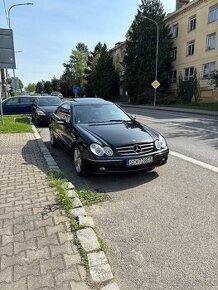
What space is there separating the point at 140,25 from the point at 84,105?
3128cm

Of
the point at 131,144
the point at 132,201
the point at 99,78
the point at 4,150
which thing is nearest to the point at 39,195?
the point at 132,201

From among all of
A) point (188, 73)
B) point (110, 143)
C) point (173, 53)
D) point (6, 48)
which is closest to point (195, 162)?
point (110, 143)

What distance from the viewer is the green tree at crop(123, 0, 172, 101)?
33906 mm

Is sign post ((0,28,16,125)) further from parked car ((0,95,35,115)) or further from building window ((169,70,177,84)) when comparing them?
building window ((169,70,177,84))

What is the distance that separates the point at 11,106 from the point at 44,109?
5.08 metres

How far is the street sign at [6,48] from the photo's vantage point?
36.7 ft

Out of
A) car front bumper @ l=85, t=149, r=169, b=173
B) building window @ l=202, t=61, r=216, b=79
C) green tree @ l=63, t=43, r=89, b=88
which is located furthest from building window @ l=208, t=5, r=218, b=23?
green tree @ l=63, t=43, r=89, b=88

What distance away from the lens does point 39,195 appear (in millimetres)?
4355

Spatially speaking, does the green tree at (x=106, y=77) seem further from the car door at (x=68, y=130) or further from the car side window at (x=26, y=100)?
the car door at (x=68, y=130)

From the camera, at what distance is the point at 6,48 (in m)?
11.4

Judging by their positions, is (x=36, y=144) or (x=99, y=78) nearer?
(x=36, y=144)

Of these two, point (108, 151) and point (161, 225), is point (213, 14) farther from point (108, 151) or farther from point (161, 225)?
point (161, 225)

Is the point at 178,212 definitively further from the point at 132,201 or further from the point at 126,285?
the point at 126,285

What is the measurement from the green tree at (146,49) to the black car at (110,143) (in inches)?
1155
